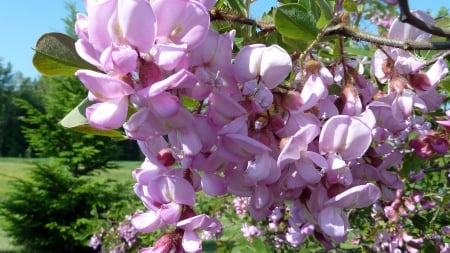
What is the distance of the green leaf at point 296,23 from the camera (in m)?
0.45

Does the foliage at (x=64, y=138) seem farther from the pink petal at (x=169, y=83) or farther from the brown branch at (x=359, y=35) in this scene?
the pink petal at (x=169, y=83)

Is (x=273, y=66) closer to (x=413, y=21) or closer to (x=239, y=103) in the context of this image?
(x=239, y=103)

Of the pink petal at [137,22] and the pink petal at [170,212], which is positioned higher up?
the pink petal at [137,22]

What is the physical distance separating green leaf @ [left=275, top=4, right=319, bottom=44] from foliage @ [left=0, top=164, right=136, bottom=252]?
6662 mm

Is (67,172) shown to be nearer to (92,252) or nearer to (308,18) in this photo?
(92,252)

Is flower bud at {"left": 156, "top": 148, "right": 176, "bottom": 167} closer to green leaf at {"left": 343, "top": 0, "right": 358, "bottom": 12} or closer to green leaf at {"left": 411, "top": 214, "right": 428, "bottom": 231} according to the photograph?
green leaf at {"left": 343, "top": 0, "right": 358, "bottom": 12}

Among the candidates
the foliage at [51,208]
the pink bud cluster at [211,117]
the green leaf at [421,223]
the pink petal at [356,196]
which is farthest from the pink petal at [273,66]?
the foliage at [51,208]

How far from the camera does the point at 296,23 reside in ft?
1.50

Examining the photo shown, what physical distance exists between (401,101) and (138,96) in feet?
0.87

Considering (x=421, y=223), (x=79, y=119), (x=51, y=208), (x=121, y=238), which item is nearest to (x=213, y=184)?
(x=79, y=119)

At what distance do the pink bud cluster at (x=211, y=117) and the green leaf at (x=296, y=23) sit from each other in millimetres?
35

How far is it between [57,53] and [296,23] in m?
0.21

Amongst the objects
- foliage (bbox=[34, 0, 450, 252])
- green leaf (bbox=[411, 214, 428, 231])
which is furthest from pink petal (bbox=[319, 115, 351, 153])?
green leaf (bbox=[411, 214, 428, 231])

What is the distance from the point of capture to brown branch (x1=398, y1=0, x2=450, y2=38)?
43 cm
